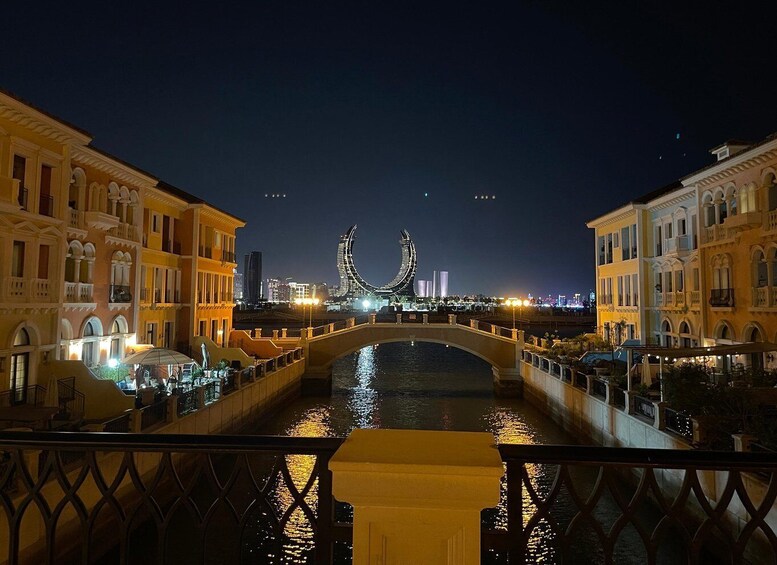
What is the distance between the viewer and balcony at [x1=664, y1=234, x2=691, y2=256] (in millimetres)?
24781

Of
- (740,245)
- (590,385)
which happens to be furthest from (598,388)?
(740,245)

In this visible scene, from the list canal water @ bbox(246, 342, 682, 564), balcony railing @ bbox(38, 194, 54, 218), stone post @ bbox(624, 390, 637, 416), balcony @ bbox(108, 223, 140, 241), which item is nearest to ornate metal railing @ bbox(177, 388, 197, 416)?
canal water @ bbox(246, 342, 682, 564)

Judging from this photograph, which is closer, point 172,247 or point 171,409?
point 171,409

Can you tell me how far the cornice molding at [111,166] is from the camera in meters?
18.9

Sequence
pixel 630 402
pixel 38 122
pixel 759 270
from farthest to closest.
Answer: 1. pixel 759 270
2. pixel 630 402
3. pixel 38 122

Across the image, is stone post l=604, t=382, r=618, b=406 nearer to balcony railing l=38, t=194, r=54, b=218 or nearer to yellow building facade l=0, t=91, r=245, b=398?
yellow building facade l=0, t=91, r=245, b=398

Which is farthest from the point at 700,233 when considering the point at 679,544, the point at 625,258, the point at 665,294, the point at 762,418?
the point at 679,544

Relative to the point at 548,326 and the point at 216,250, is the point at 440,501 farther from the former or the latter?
the point at 548,326

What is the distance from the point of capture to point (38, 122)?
15.7m

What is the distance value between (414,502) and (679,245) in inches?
1056

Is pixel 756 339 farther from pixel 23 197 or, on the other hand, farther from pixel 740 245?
pixel 23 197

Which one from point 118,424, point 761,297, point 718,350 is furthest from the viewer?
point 761,297

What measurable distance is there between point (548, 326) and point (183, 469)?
2941 inches

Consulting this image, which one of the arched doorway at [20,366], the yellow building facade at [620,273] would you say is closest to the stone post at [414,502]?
the arched doorway at [20,366]
